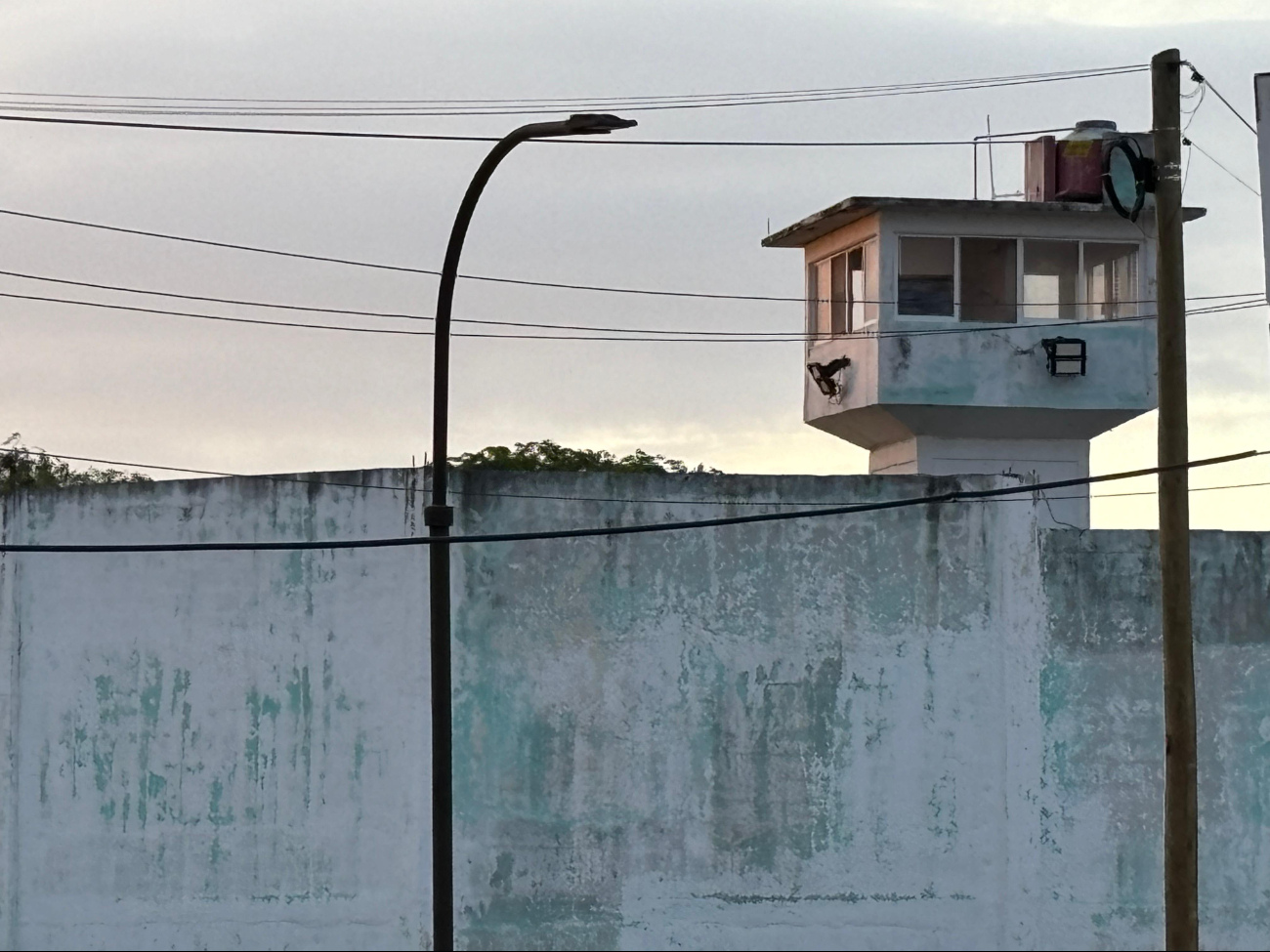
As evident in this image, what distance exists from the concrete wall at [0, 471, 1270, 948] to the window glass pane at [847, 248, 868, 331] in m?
5.53

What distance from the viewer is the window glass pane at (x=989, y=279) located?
24.7 m

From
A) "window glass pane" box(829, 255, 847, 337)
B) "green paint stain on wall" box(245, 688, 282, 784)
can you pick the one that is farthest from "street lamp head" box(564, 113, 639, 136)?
"window glass pane" box(829, 255, 847, 337)

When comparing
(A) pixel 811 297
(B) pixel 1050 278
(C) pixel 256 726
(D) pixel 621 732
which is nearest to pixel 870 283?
(A) pixel 811 297

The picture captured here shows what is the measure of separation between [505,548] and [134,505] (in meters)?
3.96

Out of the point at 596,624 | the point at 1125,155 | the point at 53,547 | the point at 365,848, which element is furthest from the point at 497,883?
the point at 1125,155

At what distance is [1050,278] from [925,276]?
1.75 meters

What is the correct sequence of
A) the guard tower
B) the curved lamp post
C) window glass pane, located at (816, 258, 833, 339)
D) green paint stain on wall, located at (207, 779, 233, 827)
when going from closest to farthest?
the curved lamp post
green paint stain on wall, located at (207, 779, 233, 827)
the guard tower
window glass pane, located at (816, 258, 833, 339)

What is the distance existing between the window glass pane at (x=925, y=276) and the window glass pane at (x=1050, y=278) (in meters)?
1.09

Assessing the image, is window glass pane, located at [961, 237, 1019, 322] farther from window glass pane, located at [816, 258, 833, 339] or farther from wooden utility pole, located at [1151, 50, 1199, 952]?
wooden utility pole, located at [1151, 50, 1199, 952]

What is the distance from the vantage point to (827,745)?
778 inches

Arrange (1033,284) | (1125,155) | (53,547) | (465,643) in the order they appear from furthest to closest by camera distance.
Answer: (1033,284)
(465,643)
(53,547)
(1125,155)

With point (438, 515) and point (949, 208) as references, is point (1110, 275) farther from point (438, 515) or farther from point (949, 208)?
point (438, 515)

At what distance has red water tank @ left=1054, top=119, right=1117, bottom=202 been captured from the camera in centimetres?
2525

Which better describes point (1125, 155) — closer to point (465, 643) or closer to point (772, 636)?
point (772, 636)
